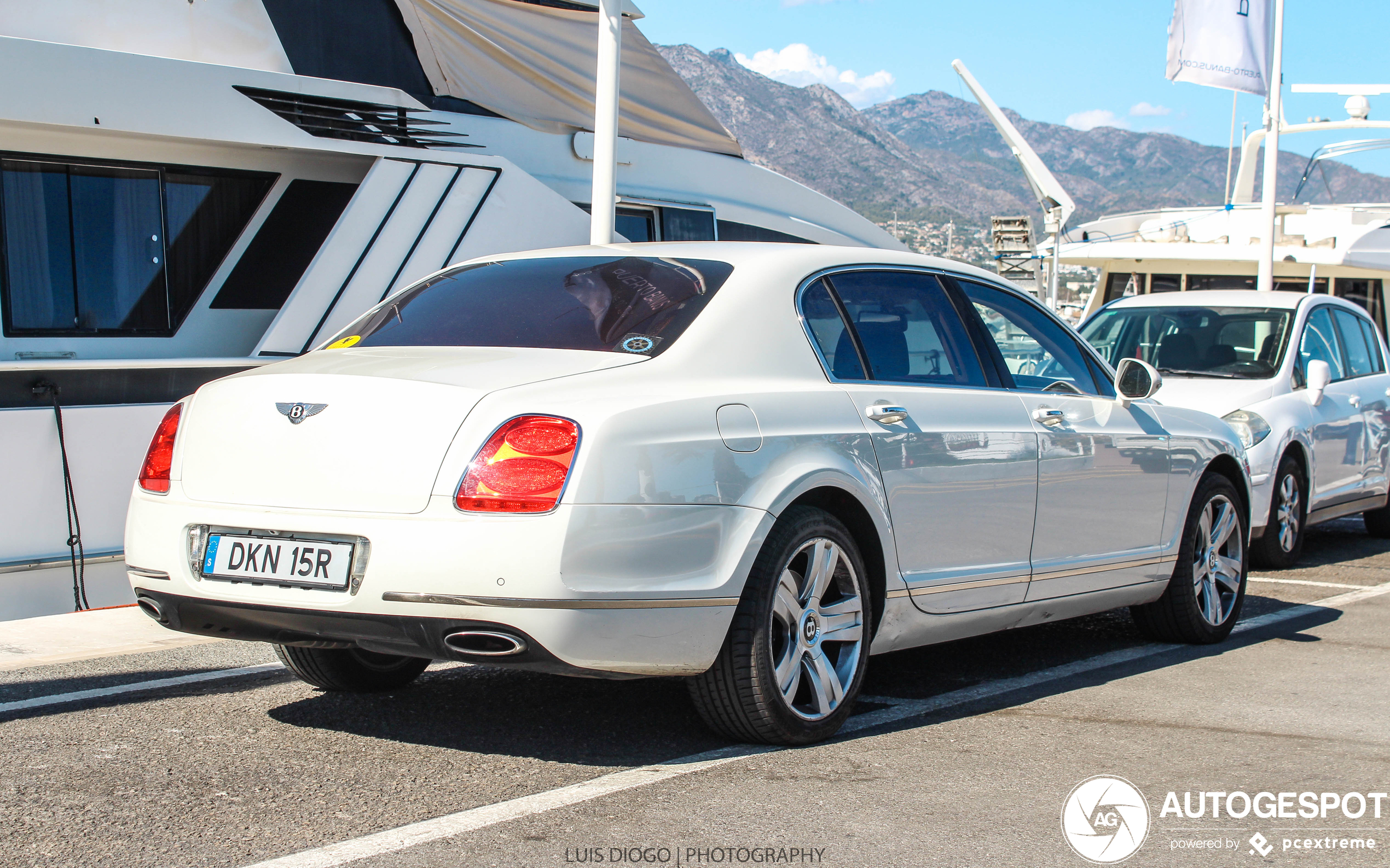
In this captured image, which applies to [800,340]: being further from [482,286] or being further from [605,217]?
[605,217]

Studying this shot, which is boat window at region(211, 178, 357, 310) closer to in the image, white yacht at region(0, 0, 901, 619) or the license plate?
white yacht at region(0, 0, 901, 619)

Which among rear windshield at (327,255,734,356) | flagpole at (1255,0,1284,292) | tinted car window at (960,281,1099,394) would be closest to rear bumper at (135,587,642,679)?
rear windshield at (327,255,734,356)

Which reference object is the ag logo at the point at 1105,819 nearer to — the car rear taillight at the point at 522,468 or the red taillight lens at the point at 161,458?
the car rear taillight at the point at 522,468

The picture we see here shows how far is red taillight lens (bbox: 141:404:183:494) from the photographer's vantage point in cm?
411

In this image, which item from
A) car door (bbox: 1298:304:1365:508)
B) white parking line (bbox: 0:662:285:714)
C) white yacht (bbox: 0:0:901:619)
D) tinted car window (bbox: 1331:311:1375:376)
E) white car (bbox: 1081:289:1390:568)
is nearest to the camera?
white parking line (bbox: 0:662:285:714)

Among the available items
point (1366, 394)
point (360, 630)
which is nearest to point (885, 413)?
point (360, 630)

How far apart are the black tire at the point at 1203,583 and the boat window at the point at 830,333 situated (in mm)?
2213

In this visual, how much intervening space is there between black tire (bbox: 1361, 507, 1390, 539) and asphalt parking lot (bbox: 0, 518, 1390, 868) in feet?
17.7

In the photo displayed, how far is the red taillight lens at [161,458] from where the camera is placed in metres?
4.11

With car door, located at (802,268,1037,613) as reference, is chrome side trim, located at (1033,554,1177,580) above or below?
below

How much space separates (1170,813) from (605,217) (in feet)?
17.8

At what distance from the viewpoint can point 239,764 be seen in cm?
395

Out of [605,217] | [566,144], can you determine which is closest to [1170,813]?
[605,217]
